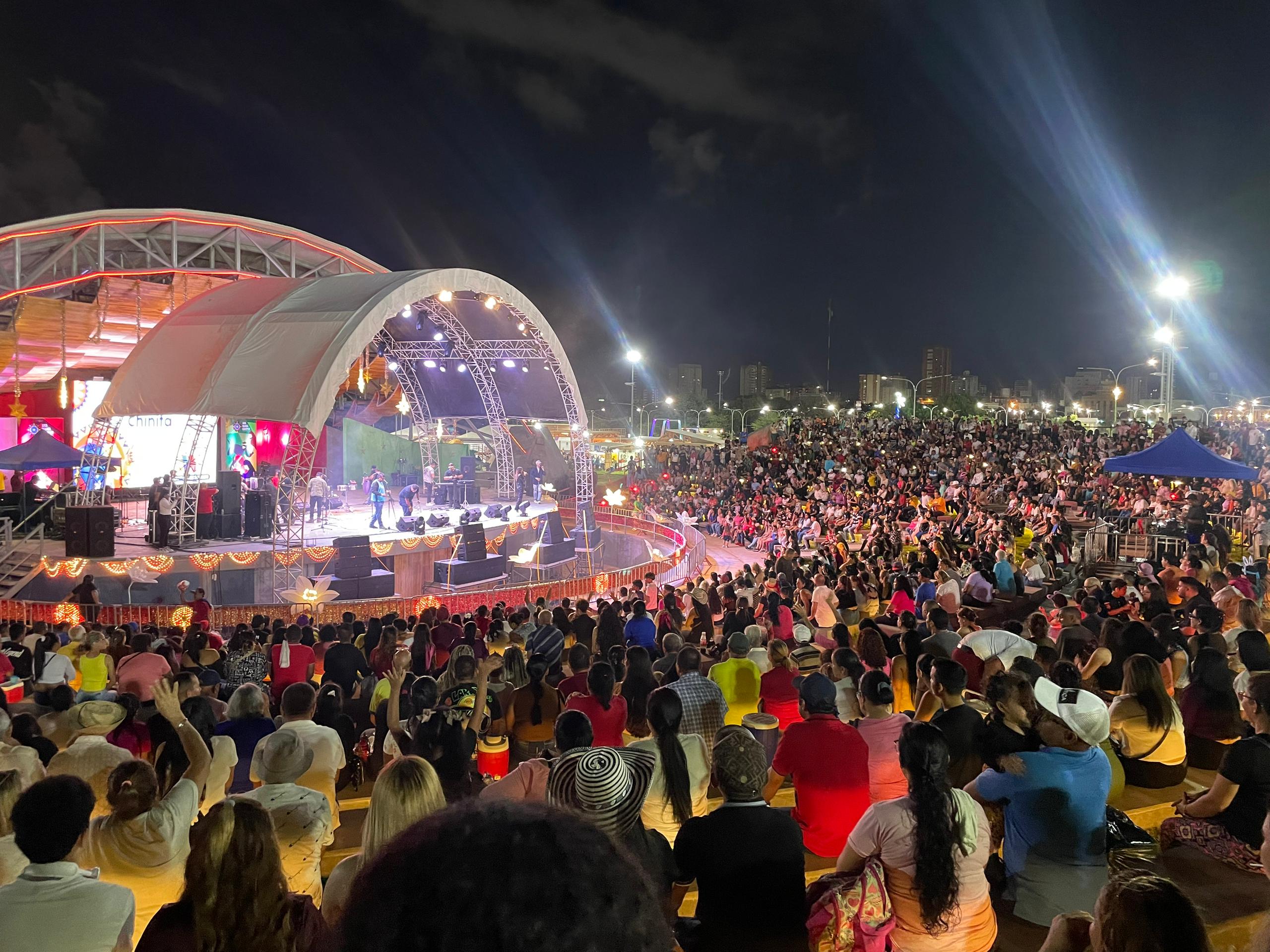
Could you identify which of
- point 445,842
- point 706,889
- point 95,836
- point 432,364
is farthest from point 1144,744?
point 432,364

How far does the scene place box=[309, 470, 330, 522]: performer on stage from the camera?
24.7m

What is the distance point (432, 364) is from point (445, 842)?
29.5 meters

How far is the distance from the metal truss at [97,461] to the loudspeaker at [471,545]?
837 cm

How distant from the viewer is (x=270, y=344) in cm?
1781

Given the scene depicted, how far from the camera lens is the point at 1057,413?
137125mm

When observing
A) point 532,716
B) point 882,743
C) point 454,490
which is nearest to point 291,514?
point 454,490

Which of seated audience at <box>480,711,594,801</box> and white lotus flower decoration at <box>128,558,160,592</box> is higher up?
seated audience at <box>480,711,594,801</box>

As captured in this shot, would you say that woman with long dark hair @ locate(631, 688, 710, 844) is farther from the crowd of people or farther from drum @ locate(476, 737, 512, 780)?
drum @ locate(476, 737, 512, 780)

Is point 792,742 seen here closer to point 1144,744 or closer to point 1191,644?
point 1144,744

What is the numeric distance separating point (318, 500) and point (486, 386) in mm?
7106

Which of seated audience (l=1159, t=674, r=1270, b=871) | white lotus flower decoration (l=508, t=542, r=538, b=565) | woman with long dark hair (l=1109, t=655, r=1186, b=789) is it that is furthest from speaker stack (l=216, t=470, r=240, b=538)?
seated audience (l=1159, t=674, r=1270, b=871)

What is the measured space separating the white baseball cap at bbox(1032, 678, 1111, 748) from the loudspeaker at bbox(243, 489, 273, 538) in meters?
19.9

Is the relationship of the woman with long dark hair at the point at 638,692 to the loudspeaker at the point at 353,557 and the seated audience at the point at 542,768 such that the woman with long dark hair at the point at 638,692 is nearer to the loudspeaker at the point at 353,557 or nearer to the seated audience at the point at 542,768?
the seated audience at the point at 542,768

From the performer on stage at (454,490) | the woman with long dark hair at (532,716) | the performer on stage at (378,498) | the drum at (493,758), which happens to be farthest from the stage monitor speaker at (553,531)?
the drum at (493,758)
